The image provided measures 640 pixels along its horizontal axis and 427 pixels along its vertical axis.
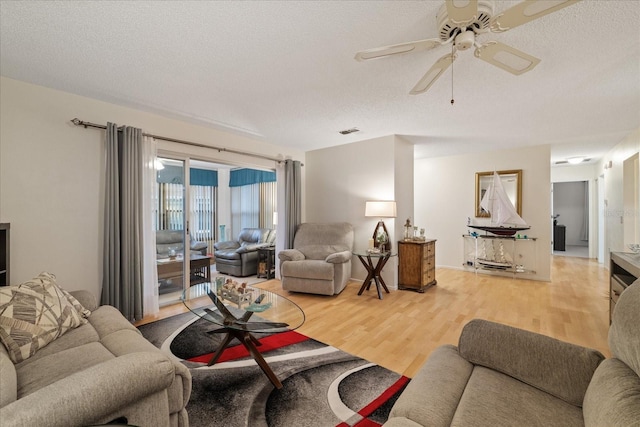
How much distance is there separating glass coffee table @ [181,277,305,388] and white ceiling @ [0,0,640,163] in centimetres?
190

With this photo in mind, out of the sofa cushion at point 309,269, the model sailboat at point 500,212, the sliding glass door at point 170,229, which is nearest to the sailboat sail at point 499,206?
the model sailboat at point 500,212

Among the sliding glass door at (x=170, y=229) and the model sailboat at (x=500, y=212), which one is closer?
the sliding glass door at (x=170, y=229)

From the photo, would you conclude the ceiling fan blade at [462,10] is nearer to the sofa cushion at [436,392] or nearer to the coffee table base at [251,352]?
the sofa cushion at [436,392]

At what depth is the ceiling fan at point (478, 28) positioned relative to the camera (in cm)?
124

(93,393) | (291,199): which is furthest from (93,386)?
(291,199)

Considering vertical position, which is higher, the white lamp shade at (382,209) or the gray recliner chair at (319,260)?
the white lamp shade at (382,209)

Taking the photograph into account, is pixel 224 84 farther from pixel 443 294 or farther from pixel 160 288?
pixel 443 294

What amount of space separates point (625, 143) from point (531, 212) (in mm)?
1604

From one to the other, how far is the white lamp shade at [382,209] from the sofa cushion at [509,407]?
2927 millimetres

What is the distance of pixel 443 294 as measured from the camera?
160 inches

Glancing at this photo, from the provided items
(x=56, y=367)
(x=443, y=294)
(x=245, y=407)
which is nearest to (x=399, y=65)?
(x=245, y=407)

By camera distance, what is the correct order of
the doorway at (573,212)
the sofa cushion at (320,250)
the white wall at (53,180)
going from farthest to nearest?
the doorway at (573,212) → the sofa cushion at (320,250) → the white wall at (53,180)

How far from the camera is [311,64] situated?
86.1 inches

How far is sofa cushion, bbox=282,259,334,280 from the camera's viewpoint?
3.81 metres
